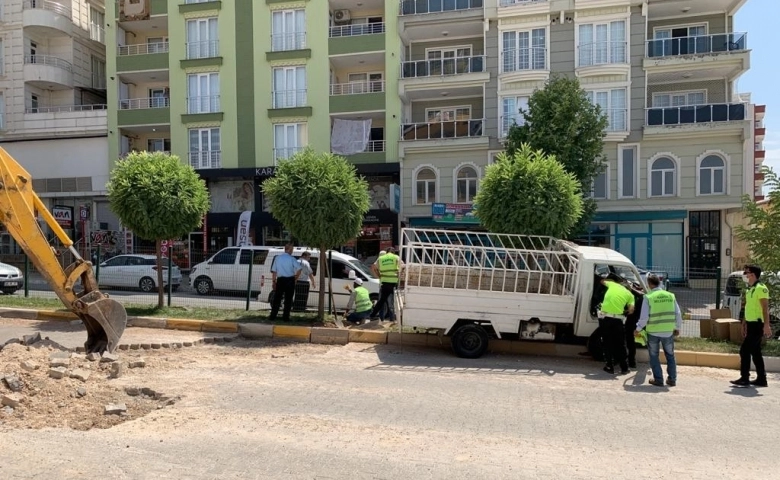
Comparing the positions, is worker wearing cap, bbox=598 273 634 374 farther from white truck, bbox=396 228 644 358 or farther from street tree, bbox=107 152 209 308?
street tree, bbox=107 152 209 308

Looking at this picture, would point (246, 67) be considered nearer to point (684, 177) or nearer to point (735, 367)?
point (684, 177)

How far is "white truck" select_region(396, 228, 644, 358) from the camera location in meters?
9.12

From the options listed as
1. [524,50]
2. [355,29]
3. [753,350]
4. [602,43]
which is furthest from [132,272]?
[602,43]

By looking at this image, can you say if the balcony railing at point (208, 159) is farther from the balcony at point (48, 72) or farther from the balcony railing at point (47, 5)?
the balcony railing at point (47, 5)

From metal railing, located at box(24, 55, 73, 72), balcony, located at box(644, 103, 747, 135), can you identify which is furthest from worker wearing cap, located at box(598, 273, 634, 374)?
metal railing, located at box(24, 55, 73, 72)

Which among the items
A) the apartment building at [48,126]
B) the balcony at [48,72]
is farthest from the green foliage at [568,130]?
the balcony at [48,72]

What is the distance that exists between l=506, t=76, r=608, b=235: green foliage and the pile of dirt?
17.4 meters

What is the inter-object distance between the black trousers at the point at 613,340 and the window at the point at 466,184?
1813 centimetres

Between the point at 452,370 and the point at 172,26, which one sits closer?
the point at 452,370

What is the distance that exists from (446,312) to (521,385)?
1.94 meters

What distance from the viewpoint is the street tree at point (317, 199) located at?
36.6ft

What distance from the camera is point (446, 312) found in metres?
9.22

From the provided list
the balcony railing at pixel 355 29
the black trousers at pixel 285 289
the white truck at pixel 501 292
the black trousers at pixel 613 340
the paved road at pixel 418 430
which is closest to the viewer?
the paved road at pixel 418 430

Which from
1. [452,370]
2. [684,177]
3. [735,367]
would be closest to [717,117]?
[684,177]
